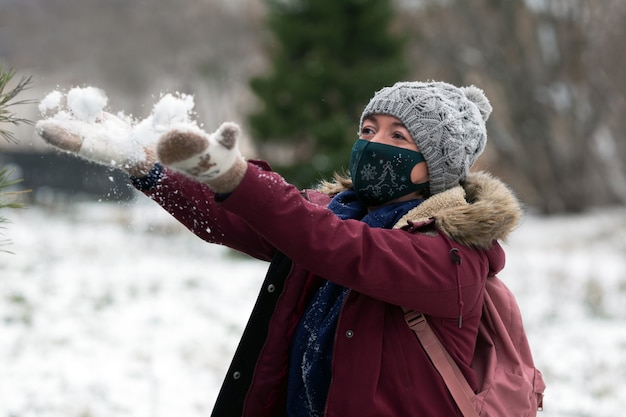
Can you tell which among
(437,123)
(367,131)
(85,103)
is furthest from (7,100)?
(437,123)

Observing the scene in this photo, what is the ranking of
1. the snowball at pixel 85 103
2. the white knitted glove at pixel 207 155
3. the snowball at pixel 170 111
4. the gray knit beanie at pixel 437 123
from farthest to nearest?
the gray knit beanie at pixel 437 123, the snowball at pixel 85 103, the snowball at pixel 170 111, the white knitted glove at pixel 207 155

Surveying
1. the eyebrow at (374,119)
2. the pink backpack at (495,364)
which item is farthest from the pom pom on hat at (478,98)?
the pink backpack at (495,364)

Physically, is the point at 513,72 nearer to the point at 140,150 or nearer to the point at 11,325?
the point at 11,325

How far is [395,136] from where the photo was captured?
2131 mm

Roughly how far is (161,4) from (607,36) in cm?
1488

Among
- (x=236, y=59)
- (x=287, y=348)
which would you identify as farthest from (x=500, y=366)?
(x=236, y=59)

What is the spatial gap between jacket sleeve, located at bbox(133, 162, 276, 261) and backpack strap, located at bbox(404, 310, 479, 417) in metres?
0.55

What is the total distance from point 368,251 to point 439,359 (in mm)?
409

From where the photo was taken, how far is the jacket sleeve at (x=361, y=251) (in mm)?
1721

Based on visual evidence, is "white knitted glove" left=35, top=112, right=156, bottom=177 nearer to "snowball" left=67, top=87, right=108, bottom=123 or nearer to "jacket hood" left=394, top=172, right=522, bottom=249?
"snowball" left=67, top=87, right=108, bottom=123

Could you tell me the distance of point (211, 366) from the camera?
210 inches

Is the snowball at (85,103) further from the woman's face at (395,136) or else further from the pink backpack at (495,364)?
the pink backpack at (495,364)

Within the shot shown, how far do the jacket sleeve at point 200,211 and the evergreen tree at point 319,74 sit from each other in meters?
7.43

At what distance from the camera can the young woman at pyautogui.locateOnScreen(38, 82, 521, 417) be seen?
1798 millimetres
